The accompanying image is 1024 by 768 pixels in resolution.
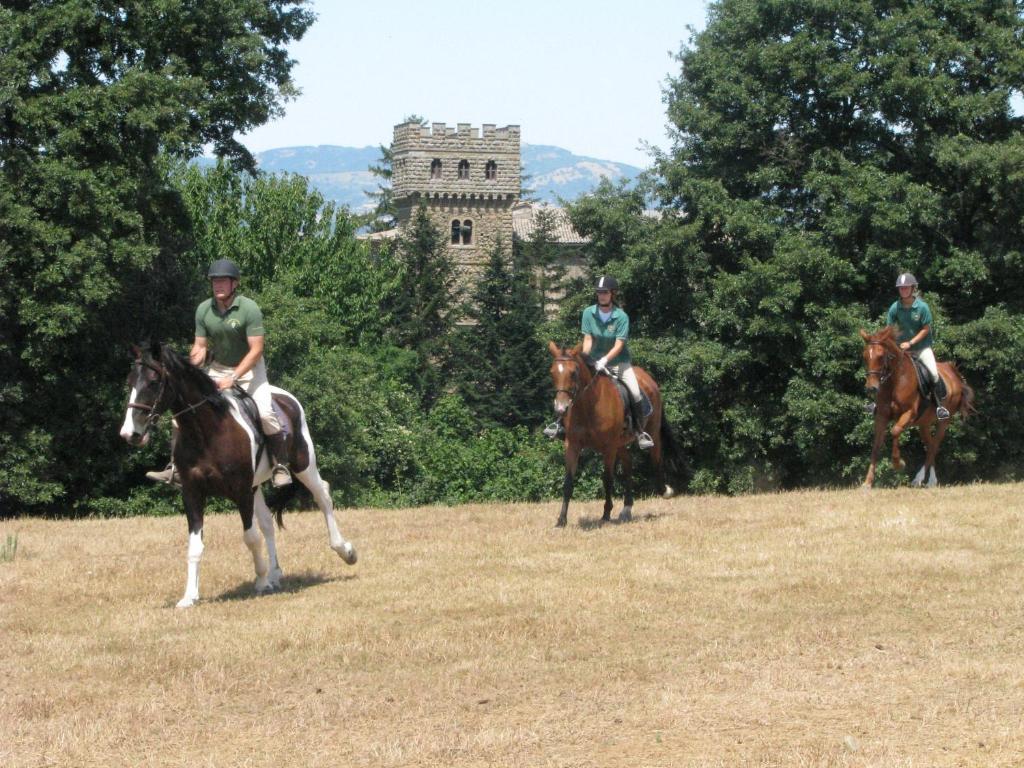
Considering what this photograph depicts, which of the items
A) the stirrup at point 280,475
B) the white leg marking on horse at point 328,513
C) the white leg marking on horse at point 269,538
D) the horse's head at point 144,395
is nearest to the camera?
the horse's head at point 144,395

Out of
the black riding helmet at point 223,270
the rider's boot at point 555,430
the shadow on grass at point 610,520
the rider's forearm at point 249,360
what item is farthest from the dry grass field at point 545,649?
the black riding helmet at point 223,270

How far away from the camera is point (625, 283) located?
142 ft

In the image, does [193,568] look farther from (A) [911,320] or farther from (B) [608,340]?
(A) [911,320]

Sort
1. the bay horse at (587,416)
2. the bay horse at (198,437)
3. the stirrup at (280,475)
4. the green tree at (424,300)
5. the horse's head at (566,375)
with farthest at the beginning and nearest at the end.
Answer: the green tree at (424,300), the bay horse at (587,416), the horse's head at (566,375), the stirrup at (280,475), the bay horse at (198,437)

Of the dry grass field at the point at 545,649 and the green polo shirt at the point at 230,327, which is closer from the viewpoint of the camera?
the dry grass field at the point at 545,649

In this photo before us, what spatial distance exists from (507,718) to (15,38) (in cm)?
2713

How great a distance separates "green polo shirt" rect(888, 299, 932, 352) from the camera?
21.7 meters

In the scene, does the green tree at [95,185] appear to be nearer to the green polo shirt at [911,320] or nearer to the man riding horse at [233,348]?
the green polo shirt at [911,320]

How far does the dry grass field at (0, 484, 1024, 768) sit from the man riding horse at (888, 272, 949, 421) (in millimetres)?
4676

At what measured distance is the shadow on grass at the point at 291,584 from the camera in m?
14.0

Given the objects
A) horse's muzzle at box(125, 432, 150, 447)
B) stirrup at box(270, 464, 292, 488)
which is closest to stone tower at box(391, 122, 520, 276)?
stirrup at box(270, 464, 292, 488)

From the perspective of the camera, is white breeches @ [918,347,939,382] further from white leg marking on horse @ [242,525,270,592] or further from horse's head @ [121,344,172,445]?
horse's head @ [121,344,172,445]

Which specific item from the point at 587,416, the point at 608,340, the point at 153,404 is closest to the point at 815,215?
the point at 608,340

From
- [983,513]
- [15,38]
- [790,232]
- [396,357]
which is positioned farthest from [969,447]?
[396,357]
